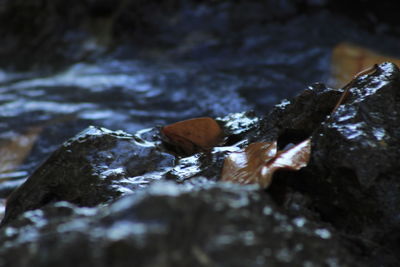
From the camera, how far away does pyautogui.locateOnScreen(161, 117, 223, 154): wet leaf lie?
97.1 inches

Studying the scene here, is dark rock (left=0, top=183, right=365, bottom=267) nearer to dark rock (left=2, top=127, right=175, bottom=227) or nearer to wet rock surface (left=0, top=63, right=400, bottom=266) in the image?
wet rock surface (left=0, top=63, right=400, bottom=266)

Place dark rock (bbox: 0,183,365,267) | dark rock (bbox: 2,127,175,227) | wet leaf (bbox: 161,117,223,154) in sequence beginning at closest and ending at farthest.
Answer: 1. dark rock (bbox: 0,183,365,267)
2. dark rock (bbox: 2,127,175,227)
3. wet leaf (bbox: 161,117,223,154)

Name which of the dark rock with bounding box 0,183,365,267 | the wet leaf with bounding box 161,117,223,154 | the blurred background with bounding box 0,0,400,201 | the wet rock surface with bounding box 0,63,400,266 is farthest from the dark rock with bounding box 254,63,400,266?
the blurred background with bounding box 0,0,400,201

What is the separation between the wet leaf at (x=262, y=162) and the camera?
174cm

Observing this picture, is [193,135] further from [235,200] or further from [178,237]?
[178,237]

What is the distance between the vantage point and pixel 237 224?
118cm

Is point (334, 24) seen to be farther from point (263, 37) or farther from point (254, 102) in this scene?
point (254, 102)

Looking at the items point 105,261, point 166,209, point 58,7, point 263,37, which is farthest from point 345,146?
point 58,7

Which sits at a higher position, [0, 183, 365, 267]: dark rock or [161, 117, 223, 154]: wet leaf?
[0, 183, 365, 267]: dark rock

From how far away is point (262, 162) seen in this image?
182 centimetres

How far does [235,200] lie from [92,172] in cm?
106

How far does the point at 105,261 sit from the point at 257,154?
3.13 feet

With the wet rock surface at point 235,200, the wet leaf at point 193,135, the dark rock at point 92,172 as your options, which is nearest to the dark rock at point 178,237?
the wet rock surface at point 235,200

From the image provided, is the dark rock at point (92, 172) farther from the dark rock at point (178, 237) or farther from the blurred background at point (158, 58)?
the blurred background at point (158, 58)
